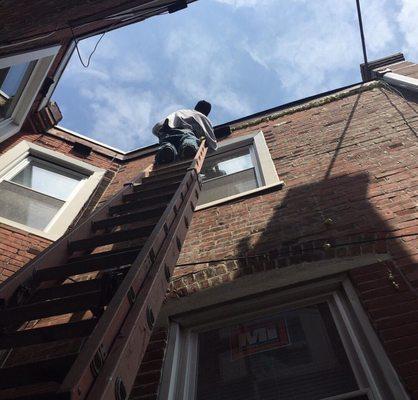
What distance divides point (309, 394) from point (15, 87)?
7.03 meters

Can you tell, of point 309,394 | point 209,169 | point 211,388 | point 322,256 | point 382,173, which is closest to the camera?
point 309,394

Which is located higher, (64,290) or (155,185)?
(155,185)

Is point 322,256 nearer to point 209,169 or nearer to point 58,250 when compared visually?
point 58,250

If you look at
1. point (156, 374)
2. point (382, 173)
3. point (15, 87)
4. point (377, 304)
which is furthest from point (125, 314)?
point (15, 87)

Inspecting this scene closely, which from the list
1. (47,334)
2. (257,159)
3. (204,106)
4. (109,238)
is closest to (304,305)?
(109,238)

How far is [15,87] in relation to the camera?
7.19 meters

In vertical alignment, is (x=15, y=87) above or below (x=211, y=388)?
above

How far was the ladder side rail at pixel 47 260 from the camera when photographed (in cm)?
228

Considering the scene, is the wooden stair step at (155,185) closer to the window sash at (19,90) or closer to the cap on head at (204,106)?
the cap on head at (204,106)

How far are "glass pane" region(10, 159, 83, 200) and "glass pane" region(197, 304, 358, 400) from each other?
4.49 metres

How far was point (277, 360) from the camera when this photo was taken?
2.77 metres

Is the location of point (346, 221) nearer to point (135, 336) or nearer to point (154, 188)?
point (154, 188)

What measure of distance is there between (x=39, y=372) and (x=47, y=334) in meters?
0.28

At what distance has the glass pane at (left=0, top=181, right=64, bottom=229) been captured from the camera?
18.6ft
